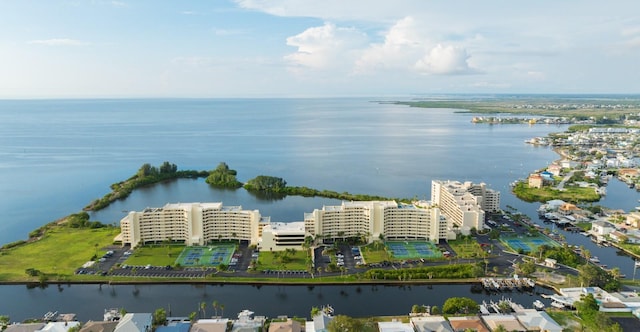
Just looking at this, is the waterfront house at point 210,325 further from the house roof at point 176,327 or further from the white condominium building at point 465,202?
the white condominium building at point 465,202

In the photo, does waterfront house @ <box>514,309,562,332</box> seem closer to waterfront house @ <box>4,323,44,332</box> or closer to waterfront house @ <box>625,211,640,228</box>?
waterfront house @ <box>625,211,640,228</box>

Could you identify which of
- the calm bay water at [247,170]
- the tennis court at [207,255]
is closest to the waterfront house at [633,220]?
the calm bay water at [247,170]

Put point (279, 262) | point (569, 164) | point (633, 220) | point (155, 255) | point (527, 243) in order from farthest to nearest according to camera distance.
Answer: point (569, 164) → point (633, 220) → point (527, 243) → point (155, 255) → point (279, 262)

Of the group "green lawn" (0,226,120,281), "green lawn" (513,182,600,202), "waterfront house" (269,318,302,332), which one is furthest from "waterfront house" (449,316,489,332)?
"green lawn" (513,182,600,202)

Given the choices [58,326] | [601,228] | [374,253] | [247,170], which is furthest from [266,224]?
[247,170]

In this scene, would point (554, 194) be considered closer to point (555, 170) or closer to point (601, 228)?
point (555, 170)

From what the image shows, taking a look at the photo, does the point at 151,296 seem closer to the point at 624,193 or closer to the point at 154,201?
the point at 154,201

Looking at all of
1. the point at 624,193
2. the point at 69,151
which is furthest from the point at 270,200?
the point at 69,151
